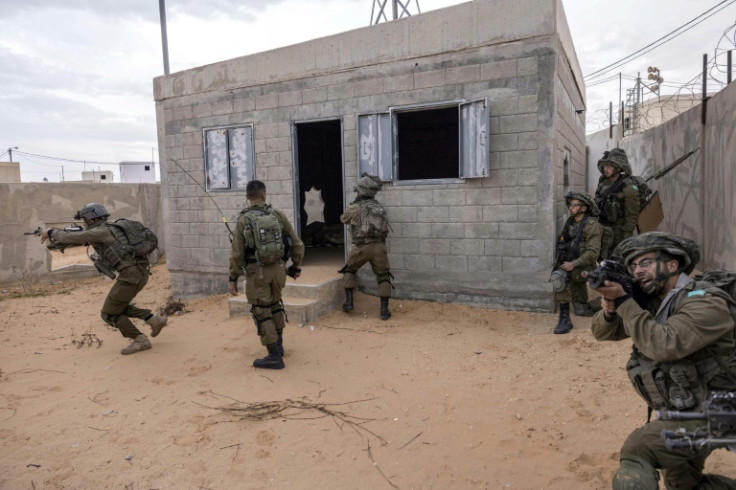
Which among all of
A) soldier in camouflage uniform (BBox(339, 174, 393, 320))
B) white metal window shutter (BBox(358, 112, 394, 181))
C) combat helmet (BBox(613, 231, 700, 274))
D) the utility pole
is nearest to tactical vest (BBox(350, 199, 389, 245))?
soldier in camouflage uniform (BBox(339, 174, 393, 320))

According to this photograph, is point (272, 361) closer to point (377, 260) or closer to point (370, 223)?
point (377, 260)

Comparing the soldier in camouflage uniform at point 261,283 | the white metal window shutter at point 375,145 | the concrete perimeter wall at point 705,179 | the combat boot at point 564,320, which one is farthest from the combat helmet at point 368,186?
the concrete perimeter wall at point 705,179

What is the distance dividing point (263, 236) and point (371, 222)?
1.79 metres

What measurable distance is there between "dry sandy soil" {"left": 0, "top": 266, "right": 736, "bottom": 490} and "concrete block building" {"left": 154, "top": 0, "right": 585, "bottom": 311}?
2.73ft

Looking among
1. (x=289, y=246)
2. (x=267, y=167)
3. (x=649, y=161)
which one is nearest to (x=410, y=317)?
(x=289, y=246)

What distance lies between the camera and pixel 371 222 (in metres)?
5.77

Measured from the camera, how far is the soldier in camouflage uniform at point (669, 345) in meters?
1.86

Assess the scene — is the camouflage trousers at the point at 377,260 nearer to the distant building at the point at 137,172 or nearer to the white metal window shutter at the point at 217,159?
the white metal window shutter at the point at 217,159

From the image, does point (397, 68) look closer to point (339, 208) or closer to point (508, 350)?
point (508, 350)

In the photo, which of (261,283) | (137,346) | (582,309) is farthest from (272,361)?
(582,309)

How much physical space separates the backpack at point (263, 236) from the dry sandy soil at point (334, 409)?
1.13m

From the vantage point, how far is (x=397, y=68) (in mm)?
6156

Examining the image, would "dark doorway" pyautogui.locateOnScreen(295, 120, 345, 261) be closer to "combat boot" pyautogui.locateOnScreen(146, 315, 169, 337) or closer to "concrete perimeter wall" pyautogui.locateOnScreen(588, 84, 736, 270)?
"combat boot" pyautogui.locateOnScreen(146, 315, 169, 337)

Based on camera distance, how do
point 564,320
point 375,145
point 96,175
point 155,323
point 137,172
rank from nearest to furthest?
point 564,320 < point 155,323 < point 375,145 < point 137,172 < point 96,175
